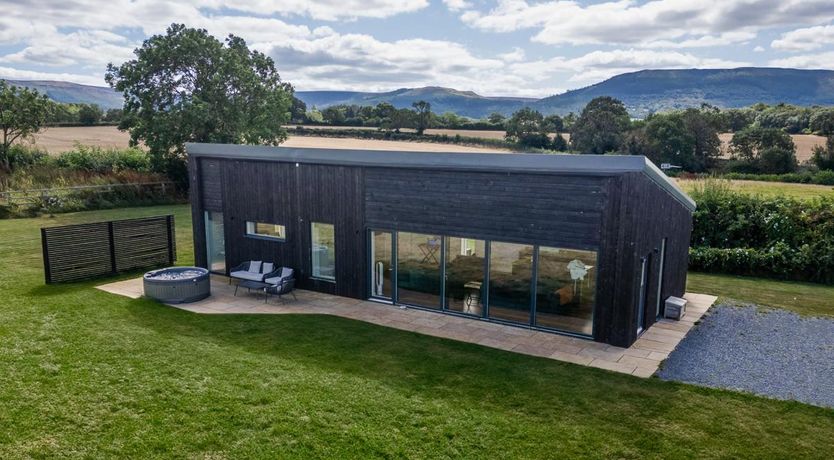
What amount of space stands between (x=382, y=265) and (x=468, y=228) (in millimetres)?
2499

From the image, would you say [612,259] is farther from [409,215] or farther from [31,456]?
[31,456]

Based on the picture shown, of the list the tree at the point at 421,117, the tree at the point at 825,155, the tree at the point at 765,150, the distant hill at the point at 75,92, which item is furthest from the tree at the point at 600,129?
the distant hill at the point at 75,92

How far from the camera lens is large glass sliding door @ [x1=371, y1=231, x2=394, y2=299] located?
44.0 ft

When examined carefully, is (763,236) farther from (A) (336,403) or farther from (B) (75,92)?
(B) (75,92)

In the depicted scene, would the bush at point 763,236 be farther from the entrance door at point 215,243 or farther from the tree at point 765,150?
the tree at point 765,150

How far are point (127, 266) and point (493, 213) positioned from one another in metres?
10.6

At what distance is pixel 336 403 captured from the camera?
828 centimetres

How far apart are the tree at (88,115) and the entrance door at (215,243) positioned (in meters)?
52.9


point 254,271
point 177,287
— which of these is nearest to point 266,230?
point 254,271

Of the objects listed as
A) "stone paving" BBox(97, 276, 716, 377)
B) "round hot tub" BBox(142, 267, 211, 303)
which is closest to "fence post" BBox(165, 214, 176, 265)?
"stone paving" BBox(97, 276, 716, 377)

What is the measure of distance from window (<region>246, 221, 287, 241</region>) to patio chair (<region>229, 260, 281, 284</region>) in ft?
2.29

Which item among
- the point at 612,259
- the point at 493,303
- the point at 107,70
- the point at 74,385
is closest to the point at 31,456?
the point at 74,385

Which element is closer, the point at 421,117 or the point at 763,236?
the point at 763,236

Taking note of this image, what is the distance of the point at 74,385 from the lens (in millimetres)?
8602
